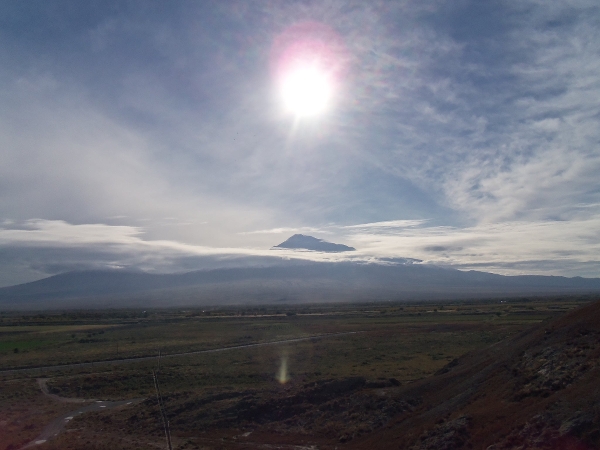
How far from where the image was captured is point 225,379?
130ft

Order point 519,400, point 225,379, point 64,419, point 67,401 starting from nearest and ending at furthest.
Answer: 1. point 519,400
2. point 64,419
3. point 67,401
4. point 225,379

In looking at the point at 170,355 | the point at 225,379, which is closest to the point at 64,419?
the point at 225,379

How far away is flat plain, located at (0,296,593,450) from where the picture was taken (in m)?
25.0

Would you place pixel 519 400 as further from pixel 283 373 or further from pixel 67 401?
pixel 67 401

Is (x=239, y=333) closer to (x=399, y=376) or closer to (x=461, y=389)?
(x=399, y=376)

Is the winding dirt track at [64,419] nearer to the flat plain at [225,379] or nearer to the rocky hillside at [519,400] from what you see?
the flat plain at [225,379]

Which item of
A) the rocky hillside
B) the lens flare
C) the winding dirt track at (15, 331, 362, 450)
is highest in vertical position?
the rocky hillside

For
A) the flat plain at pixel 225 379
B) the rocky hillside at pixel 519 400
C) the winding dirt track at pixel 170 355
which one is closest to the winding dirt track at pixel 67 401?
the winding dirt track at pixel 170 355

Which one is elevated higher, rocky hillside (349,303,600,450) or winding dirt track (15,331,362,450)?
rocky hillside (349,303,600,450)

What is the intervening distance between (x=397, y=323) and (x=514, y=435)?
234 feet

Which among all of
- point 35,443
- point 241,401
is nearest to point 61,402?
point 35,443

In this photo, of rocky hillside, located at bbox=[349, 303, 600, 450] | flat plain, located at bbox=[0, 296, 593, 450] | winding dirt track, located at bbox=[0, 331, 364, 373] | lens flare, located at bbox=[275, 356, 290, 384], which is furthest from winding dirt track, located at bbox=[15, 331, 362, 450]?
rocky hillside, located at bbox=[349, 303, 600, 450]

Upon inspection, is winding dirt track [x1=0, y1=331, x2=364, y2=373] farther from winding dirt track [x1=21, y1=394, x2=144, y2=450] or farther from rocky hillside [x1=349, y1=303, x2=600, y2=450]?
rocky hillside [x1=349, y1=303, x2=600, y2=450]

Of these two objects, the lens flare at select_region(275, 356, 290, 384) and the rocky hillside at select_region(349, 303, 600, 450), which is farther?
the lens flare at select_region(275, 356, 290, 384)
